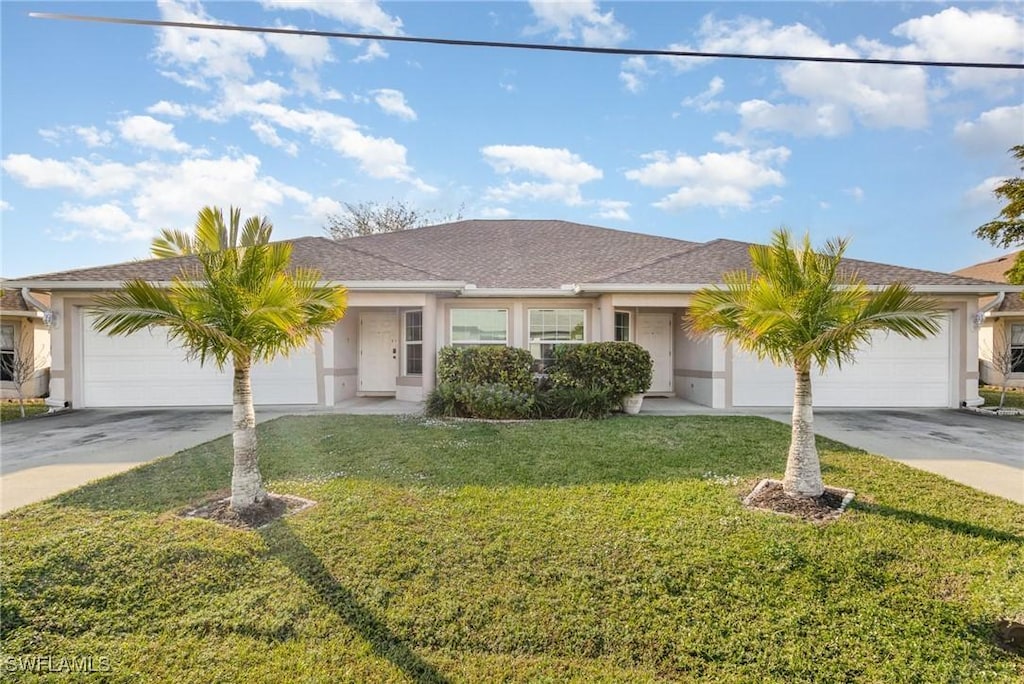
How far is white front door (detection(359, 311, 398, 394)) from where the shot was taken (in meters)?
12.5

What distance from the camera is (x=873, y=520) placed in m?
4.15

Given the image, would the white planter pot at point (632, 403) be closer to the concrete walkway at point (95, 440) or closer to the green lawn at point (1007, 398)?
the concrete walkway at point (95, 440)

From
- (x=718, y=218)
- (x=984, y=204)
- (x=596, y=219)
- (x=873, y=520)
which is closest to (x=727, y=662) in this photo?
(x=873, y=520)

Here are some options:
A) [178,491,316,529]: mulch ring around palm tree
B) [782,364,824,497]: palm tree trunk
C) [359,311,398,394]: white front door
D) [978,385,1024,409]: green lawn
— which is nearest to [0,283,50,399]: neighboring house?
[359,311,398,394]: white front door

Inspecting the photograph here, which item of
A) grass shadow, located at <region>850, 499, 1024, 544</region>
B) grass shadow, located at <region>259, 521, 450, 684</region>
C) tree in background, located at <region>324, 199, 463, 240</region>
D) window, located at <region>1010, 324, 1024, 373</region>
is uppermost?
tree in background, located at <region>324, 199, 463, 240</region>

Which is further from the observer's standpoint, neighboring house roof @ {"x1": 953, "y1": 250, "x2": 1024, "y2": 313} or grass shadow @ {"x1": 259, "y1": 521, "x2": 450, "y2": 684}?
neighboring house roof @ {"x1": 953, "y1": 250, "x2": 1024, "y2": 313}

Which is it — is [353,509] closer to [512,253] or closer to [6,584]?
[6,584]

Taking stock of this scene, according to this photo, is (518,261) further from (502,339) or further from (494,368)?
(494,368)

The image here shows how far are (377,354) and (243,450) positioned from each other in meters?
8.30

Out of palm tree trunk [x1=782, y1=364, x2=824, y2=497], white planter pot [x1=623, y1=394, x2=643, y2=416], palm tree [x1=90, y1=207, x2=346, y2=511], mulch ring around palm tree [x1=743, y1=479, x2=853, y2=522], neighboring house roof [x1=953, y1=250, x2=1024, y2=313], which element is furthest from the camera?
neighboring house roof [x1=953, y1=250, x2=1024, y2=313]

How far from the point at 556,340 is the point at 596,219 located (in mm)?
8687

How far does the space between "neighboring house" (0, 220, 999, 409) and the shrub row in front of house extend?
1.11 meters

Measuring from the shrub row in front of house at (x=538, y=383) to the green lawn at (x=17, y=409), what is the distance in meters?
9.32

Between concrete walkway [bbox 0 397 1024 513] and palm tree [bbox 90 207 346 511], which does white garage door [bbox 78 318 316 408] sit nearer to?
concrete walkway [bbox 0 397 1024 513]
